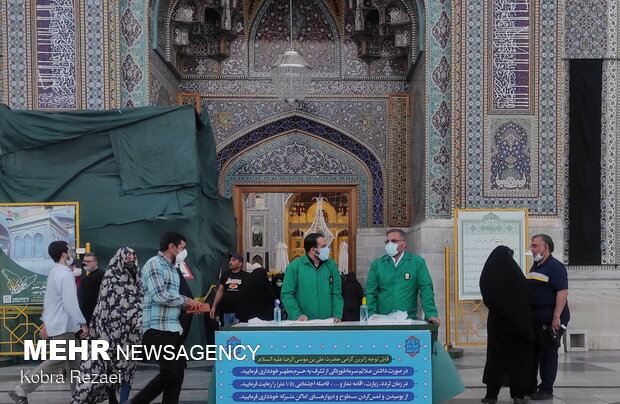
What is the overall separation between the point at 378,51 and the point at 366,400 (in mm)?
5994

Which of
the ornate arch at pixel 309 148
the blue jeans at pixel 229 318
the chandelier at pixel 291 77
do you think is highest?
the chandelier at pixel 291 77

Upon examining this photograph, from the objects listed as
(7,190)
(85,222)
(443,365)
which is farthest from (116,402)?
(7,190)

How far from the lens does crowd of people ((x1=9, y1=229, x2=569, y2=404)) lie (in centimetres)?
447

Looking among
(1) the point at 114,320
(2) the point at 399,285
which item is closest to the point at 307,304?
(2) the point at 399,285

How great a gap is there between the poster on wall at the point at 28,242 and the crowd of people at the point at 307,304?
1334 mm

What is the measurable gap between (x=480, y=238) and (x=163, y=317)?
13.0 feet

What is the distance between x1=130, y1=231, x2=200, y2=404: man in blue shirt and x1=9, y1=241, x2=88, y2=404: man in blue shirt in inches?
30.7

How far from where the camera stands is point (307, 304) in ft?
16.3

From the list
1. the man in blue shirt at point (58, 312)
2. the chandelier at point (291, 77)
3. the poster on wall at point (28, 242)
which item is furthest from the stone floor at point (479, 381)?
the chandelier at point (291, 77)

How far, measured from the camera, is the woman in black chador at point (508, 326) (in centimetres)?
502

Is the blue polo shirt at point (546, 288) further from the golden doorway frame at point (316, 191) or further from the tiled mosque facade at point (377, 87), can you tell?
the golden doorway frame at point (316, 191)

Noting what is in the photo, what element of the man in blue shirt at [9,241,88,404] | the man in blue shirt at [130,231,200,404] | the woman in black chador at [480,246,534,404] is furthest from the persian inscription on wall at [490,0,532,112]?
the man in blue shirt at [9,241,88,404]

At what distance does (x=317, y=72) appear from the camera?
9633mm

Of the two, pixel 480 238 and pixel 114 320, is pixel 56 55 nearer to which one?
pixel 114 320
